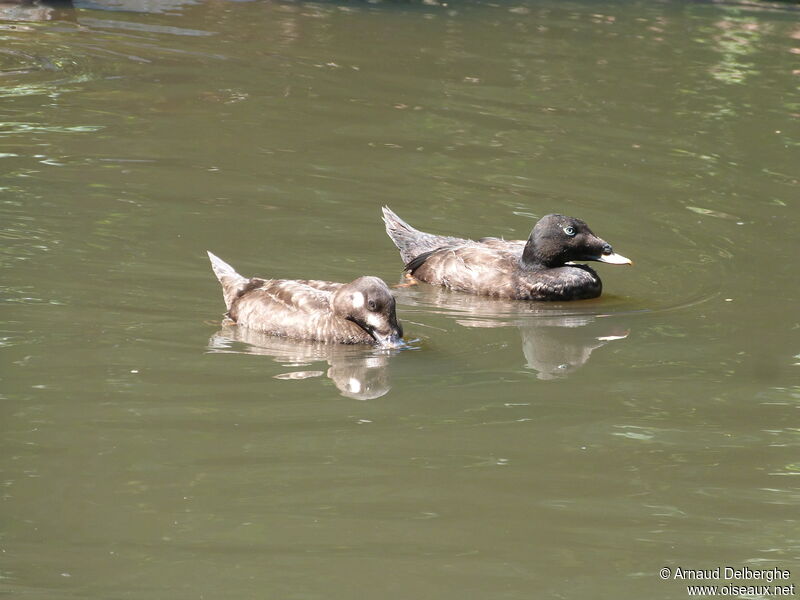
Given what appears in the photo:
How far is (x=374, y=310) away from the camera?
9023 mm

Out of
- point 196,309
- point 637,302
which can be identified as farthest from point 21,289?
point 637,302

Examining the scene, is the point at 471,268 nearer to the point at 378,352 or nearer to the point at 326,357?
the point at 378,352

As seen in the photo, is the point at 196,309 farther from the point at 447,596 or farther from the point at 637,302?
the point at 447,596

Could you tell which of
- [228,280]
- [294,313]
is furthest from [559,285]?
[228,280]

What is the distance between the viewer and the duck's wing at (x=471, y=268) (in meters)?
11.2

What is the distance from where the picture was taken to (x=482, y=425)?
24.9 ft

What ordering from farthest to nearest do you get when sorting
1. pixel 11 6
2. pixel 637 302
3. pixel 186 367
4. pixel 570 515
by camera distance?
pixel 11 6 < pixel 637 302 < pixel 186 367 < pixel 570 515

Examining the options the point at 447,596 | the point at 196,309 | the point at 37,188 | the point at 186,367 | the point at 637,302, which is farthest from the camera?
the point at 37,188

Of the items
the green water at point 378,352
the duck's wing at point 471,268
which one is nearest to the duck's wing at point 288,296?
the green water at point 378,352

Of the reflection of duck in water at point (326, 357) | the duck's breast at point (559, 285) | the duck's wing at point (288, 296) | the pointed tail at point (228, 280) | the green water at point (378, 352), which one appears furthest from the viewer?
the duck's breast at point (559, 285)

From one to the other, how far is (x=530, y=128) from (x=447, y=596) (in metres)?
11.5

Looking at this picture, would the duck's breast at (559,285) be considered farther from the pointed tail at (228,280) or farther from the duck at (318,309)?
the pointed tail at (228,280)

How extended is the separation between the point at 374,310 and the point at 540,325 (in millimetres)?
1804

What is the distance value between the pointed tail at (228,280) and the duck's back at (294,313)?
0.05 meters
